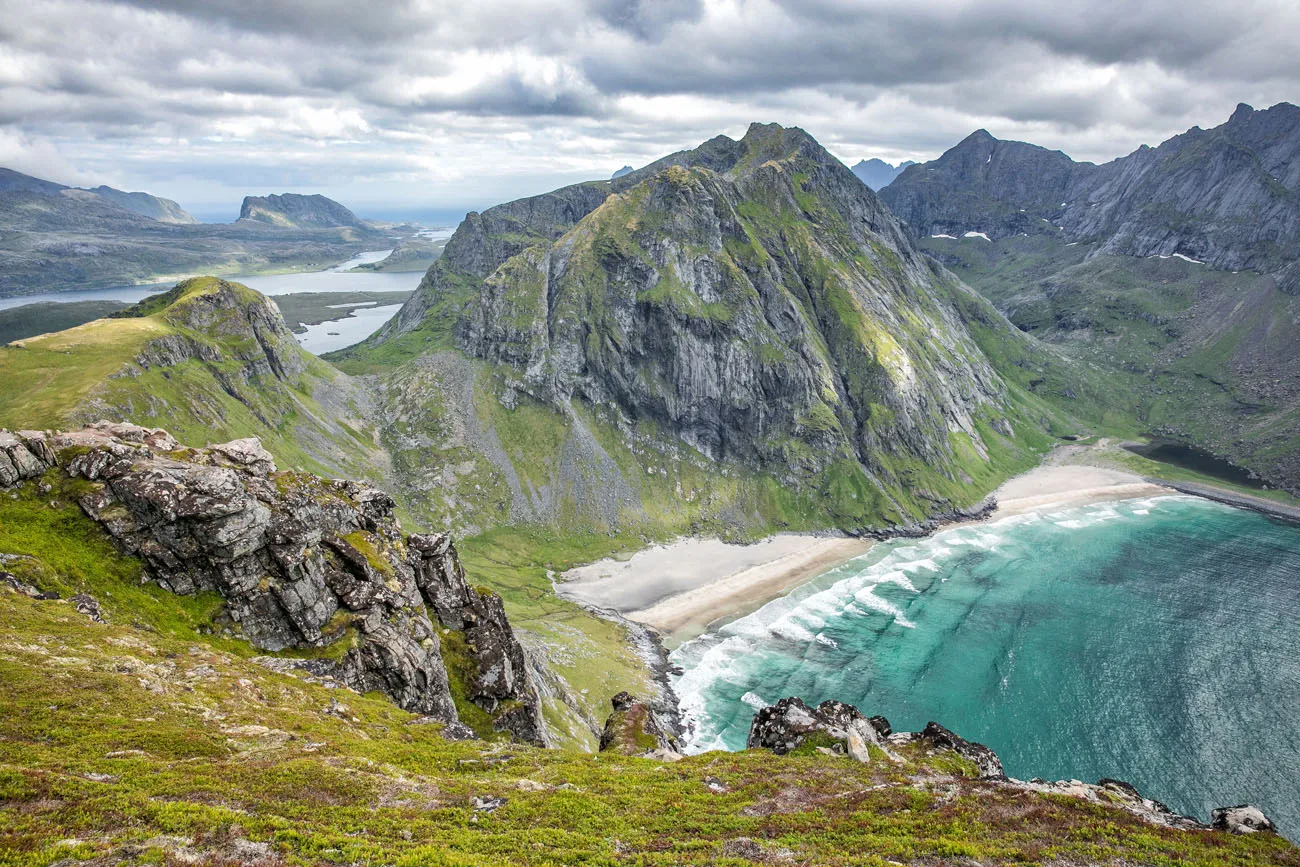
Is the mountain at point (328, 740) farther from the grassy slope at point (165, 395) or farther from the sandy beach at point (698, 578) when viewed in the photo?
the grassy slope at point (165, 395)

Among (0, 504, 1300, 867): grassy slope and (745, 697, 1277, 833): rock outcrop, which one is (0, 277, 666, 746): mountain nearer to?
(745, 697, 1277, 833): rock outcrop

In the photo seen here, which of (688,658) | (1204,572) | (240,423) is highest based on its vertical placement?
(240,423)

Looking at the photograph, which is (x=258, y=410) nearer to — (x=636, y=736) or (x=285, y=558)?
(x=285, y=558)

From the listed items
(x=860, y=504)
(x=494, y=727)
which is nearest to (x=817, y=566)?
(x=860, y=504)

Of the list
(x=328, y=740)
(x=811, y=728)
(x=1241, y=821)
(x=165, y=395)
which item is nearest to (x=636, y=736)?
(x=811, y=728)

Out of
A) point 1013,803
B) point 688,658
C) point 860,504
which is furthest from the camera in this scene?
point 860,504

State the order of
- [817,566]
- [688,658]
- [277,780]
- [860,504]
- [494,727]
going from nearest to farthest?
1. [277,780]
2. [494,727]
3. [688,658]
4. [817,566]
5. [860,504]

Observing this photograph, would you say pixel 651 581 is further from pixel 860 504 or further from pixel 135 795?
pixel 135 795
